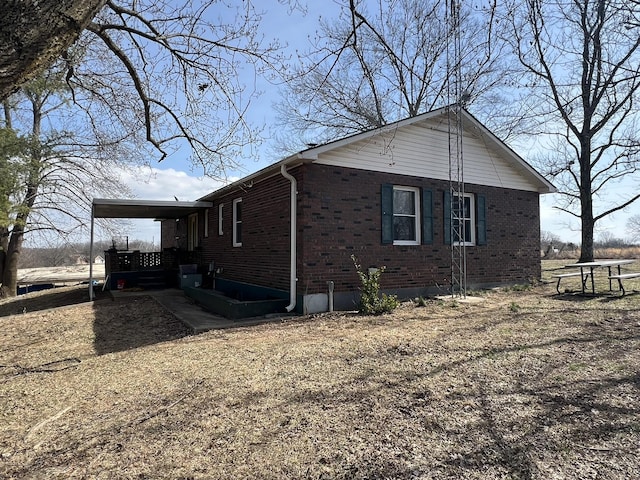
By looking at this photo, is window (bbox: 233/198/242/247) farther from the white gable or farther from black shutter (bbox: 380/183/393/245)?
black shutter (bbox: 380/183/393/245)

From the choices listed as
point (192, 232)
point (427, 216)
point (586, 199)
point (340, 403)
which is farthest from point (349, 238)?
point (586, 199)

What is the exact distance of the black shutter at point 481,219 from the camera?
1128cm

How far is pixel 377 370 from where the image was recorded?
450cm

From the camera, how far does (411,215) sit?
10.2 m

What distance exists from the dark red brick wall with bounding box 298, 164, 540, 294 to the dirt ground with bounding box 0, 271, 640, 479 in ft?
6.84

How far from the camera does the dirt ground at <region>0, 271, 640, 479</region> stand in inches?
107

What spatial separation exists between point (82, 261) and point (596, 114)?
2005 inches

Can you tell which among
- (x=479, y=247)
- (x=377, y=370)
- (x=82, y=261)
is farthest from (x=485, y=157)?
(x=82, y=261)

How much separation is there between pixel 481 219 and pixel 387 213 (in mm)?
3429

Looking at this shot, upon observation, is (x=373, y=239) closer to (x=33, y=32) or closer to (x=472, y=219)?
(x=472, y=219)

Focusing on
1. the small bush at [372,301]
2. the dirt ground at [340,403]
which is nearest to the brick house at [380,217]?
the small bush at [372,301]

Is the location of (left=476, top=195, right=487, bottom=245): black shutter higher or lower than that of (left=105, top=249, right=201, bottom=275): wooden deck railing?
higher

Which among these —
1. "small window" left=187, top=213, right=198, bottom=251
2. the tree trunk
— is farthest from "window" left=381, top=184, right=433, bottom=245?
the tree trunk

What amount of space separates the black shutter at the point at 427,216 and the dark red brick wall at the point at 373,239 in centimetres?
18
